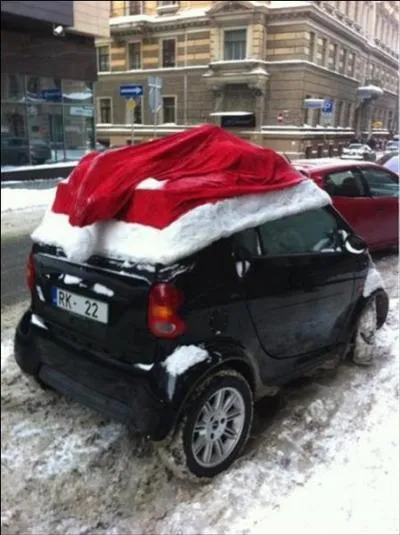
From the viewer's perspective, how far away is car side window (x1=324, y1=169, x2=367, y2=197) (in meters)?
0.98

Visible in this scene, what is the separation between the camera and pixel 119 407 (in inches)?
60.8

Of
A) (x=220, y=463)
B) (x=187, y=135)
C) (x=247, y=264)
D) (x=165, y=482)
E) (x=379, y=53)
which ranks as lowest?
(x=165, y=482)

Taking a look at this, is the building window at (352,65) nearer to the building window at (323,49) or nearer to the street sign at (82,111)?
the building window at (323,49)

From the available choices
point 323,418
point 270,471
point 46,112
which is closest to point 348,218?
point 323,418

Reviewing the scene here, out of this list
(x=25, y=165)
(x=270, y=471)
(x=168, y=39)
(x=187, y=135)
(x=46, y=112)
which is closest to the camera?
(x=168, y=39)

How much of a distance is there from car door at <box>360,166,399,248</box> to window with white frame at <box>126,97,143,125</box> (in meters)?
0.47

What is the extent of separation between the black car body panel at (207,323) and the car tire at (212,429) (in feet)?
0.13

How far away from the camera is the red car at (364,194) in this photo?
0.91 m

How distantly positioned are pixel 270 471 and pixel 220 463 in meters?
0.16

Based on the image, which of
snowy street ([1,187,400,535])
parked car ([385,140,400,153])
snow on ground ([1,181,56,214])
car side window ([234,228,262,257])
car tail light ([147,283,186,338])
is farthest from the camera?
snow on ground ([1,181,56,214])

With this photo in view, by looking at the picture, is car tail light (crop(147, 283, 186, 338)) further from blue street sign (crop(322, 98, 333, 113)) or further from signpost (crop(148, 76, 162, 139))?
blue street sign (crop(322, 98, 333, 113))

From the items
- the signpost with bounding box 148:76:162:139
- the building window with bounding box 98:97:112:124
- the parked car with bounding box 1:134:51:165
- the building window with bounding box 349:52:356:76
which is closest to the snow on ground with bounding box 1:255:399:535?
the building window with bounding box 349:52:356:76

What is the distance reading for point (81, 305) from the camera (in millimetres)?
1574

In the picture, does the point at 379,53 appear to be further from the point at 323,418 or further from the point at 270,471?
the point at 270,471
